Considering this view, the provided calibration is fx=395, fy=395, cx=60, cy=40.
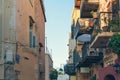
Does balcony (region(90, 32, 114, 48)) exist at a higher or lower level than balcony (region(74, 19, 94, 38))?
lower

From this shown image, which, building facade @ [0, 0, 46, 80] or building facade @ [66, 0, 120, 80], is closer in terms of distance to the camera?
building facade @ [66, 0, 120, 80]

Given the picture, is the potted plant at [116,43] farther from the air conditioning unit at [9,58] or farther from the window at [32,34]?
the window at [32,34]

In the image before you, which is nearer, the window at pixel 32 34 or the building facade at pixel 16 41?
the building facade at pixel 16 41

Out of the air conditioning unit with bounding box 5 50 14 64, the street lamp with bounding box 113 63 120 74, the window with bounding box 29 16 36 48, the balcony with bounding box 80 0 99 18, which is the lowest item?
the street lamp with bounding box 113 63 120 74

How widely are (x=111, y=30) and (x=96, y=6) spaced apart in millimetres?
7568

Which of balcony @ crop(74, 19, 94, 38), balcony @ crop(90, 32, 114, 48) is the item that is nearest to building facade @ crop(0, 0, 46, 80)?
balcony @ crop(90, 32, 114, 48)

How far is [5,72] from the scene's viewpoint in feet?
63.4

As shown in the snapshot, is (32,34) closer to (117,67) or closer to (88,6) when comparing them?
(88,6)

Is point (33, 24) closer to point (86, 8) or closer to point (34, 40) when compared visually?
point (34, 40)

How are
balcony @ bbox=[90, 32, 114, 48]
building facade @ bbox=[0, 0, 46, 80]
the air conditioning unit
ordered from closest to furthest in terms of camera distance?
balcony @ bbox=[90, 32, 114, 48]
the air conditioning unit
building facade @ bbox=[0, 0, 46, 80]

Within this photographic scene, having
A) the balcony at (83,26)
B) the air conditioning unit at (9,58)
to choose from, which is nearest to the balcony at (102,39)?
the air conditioning unit at (9,58)

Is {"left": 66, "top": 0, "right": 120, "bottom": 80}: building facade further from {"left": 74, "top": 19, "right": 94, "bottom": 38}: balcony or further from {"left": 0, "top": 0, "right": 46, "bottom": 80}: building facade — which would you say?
{"left": 0, "top": 0, "right": 46, "bottom": 80}: building facade

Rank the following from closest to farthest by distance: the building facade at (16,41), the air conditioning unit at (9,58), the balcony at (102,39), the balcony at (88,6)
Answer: the balcony at (102,39) < the air conditioning unit at (9,58) < the building facade at (16,41) < the balcony at (88,6)

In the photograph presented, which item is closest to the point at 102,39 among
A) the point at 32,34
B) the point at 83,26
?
the point at 32,34
